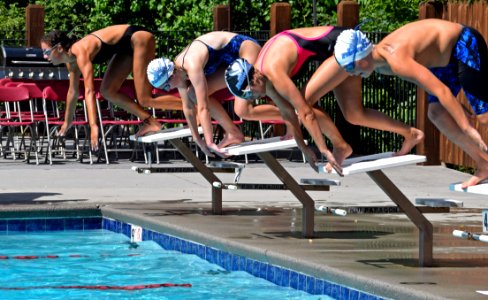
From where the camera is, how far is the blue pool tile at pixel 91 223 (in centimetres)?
1137

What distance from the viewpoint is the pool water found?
326 inches

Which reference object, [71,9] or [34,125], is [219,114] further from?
[71,9]

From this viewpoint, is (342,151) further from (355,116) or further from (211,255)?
(211,255)

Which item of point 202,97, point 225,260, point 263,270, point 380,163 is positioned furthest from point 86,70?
point 380,163

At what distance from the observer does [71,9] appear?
30828 millimetres

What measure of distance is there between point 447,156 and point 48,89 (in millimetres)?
5167

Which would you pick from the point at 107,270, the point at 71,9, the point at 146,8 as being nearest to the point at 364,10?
the point at 146,8

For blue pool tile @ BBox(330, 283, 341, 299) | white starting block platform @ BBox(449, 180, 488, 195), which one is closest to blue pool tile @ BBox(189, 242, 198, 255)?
blue pool tile @ BBox(330, 283, 341, 299)

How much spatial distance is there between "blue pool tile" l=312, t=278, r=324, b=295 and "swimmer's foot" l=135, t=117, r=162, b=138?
162 inches

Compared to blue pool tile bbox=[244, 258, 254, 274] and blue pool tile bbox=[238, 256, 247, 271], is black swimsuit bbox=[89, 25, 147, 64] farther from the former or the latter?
blue pool tile bbox=[244, 258, 254, 274]

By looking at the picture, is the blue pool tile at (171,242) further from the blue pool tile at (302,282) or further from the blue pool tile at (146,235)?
the blue pool tile at (302,282)

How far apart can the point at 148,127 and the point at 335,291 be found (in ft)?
14.9

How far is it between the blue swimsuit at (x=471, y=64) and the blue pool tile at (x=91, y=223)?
15.2 ft

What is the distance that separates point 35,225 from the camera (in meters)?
11.2
